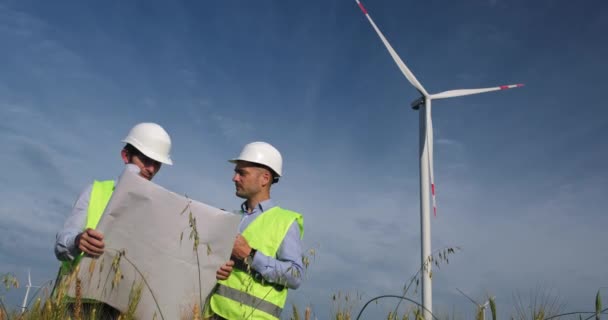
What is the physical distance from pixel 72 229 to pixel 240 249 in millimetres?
1533

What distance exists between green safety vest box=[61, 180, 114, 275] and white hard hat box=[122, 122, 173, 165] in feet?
2.50

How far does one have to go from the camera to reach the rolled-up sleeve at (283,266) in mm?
5266

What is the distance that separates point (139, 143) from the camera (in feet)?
20.1

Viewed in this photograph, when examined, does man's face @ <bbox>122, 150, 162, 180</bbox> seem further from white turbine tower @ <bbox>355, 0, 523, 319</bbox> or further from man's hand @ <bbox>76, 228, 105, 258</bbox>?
white turbine tower @ <bbox>355, 0, 523, 319</bbox>

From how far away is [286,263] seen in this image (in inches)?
215

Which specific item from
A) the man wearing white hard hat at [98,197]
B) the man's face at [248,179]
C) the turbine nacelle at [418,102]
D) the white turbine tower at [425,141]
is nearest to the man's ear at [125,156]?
the man wearing white hard hat at [98,197]

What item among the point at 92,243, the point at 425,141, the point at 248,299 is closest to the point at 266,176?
the point at 248,299

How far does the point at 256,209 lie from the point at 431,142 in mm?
10856

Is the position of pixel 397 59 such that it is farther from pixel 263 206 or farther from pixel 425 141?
pixel 263 206

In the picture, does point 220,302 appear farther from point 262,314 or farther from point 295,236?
point 295,236

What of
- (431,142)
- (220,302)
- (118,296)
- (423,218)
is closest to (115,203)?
(118,296)

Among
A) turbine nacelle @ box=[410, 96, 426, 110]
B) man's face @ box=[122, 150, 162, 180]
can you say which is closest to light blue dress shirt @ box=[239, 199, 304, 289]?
man's face @ box=[122, 150, 162, 180]

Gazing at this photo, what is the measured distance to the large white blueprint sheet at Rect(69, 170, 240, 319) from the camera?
439 centimetres

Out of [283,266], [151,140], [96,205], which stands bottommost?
[283,266]
